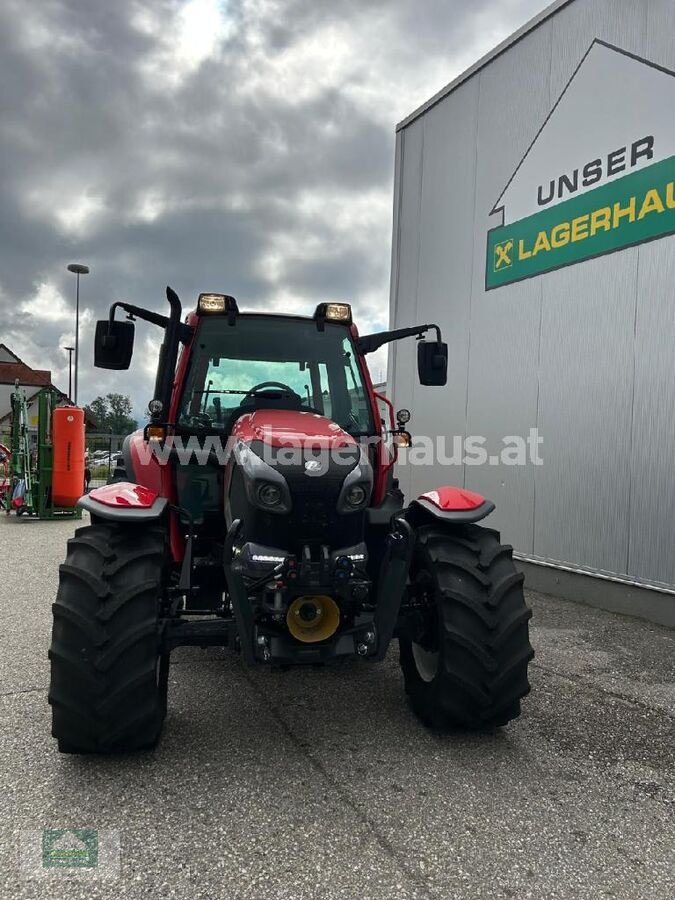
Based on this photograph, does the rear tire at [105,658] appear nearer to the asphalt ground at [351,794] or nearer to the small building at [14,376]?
the asphalt ground at [351,794]

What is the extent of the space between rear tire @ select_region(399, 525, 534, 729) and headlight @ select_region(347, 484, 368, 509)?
0.50m

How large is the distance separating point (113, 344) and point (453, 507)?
2.10 metres

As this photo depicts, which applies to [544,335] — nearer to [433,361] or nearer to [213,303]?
[433,361]

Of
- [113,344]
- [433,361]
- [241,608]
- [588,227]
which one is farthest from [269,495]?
[588,227]

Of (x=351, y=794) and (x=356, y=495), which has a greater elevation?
(x=356, y=495)

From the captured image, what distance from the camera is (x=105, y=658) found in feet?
9.64

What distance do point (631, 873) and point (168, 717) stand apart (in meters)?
2.33

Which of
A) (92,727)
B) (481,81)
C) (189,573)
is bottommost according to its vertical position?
(92,727)

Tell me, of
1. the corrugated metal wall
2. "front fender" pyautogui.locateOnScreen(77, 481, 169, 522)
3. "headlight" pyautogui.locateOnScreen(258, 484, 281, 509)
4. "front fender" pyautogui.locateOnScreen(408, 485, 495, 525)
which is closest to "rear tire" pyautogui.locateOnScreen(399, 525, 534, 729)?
"front fender" pyautogui.locateOnScreen(408, 485, 495, 525)

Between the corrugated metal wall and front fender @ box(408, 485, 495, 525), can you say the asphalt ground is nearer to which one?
front fender @ box(408, 485, 495, 525)

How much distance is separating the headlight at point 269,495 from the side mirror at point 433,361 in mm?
1769

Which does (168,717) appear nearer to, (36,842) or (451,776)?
(36,842)

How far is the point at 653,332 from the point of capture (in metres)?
6.25

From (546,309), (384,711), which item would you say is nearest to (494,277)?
(546,309)
